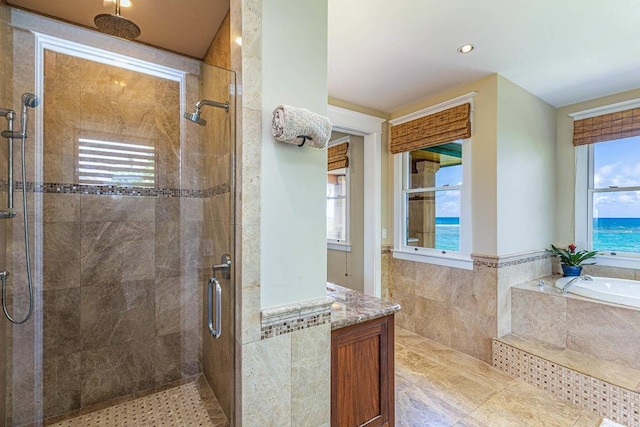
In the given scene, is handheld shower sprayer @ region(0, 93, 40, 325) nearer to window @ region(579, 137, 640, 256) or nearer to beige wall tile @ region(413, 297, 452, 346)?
beige wall tile @ region(413, 297, 452, 346)

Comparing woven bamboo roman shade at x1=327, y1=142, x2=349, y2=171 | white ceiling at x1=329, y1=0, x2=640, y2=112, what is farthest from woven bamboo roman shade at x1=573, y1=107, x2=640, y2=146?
woven bamboo roman shade at x1=327, y1=142, x2=349, y2=171

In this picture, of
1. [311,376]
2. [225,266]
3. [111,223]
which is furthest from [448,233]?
[111,223]

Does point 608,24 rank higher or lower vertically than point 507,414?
higher

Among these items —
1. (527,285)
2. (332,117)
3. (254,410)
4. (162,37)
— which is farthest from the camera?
(332,117)

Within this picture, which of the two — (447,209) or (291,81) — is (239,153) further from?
(447,209)

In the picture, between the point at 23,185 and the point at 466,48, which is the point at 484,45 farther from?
the point at 23,185

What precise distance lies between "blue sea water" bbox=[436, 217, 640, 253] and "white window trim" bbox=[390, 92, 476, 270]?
97 mm

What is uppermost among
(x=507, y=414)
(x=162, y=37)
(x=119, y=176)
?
(x=162, y=37)

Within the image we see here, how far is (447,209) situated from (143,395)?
9.98 feet

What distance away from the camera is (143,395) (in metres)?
1.94

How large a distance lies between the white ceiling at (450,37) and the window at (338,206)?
4.20 ft

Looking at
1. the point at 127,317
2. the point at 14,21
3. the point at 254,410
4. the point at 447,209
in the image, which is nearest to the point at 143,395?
the point at 127,317

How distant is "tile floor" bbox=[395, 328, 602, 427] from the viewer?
6.39ft

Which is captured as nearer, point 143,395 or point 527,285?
point 143,395
